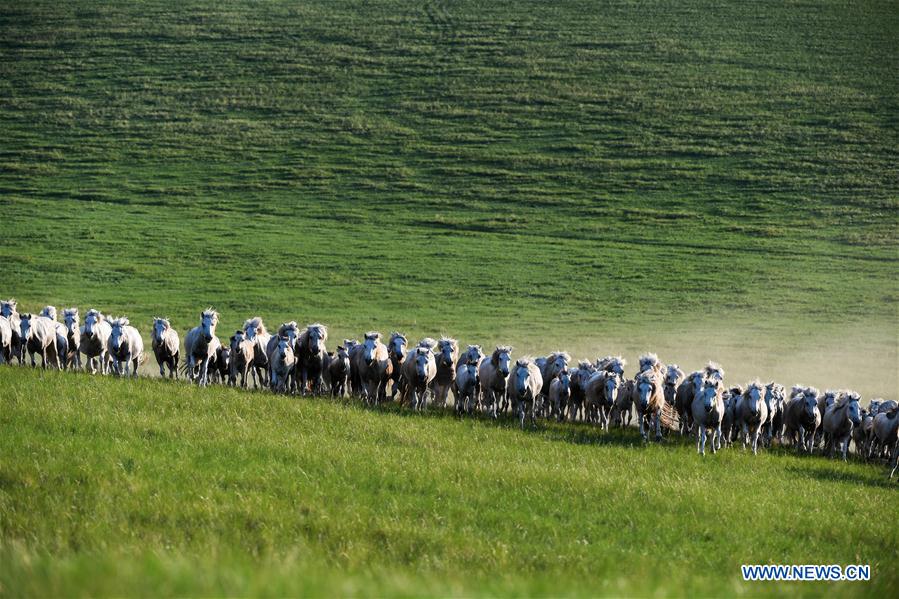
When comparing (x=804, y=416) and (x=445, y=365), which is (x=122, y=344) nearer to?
(x=445, y=365)

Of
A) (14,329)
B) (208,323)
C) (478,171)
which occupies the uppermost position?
(478,171)

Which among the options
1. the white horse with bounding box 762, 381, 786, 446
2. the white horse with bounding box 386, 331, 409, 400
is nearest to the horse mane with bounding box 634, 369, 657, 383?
the white horse with bounding box 762, 381, 786, 446

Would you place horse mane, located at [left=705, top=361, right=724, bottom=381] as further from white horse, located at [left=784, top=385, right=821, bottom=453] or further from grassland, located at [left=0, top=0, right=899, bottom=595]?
grassland, located at [left=0, top=0, right=899, bottom=595]

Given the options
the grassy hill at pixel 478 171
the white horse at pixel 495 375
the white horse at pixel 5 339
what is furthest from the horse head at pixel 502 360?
the grassy hill at pixel 478 171

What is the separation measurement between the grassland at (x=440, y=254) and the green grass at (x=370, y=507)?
71mm

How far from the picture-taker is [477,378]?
26.1 m

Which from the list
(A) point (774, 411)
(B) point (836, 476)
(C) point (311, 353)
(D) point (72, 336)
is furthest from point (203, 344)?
(B) point (836, 476)

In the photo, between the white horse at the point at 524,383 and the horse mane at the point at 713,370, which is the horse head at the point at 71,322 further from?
the horse mane at the point at 713,370

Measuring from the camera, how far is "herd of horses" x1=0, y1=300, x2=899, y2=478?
24203mm

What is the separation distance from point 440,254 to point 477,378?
109 ft

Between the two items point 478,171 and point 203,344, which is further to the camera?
point 478,171

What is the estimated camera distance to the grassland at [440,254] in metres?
11.5

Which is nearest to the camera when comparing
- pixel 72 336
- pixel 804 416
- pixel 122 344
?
pixel 804 416

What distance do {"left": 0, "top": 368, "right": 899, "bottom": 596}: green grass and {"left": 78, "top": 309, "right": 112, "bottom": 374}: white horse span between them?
6012 mm
